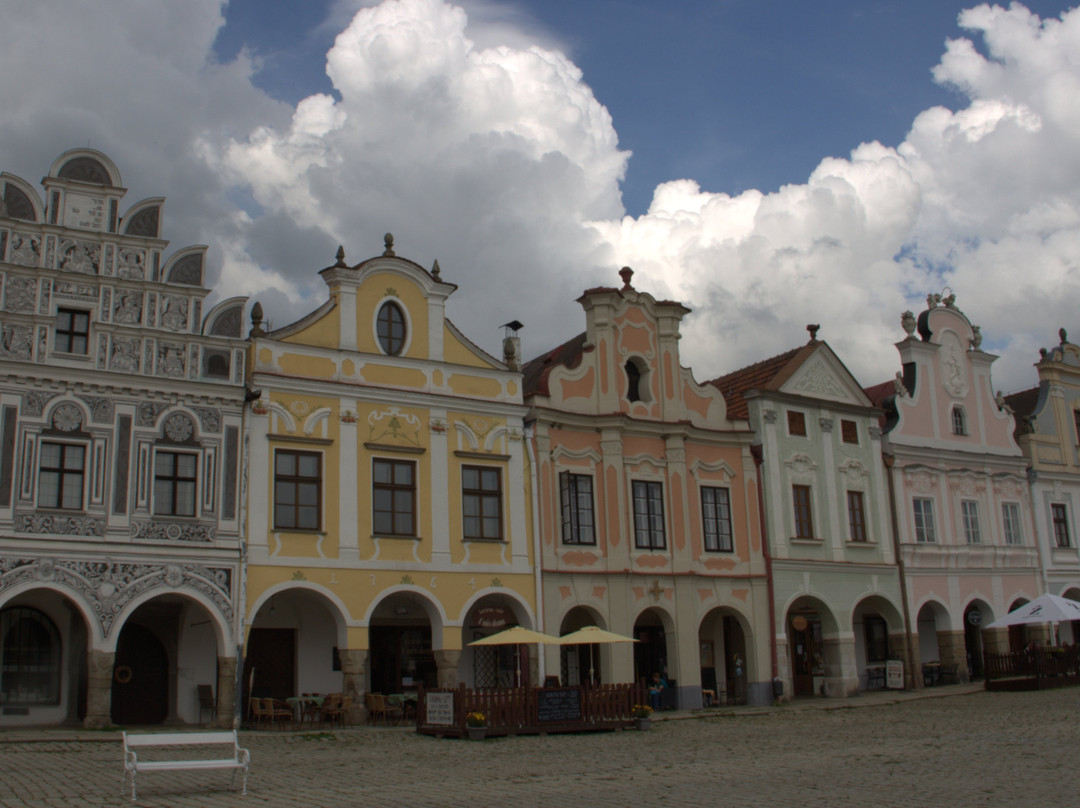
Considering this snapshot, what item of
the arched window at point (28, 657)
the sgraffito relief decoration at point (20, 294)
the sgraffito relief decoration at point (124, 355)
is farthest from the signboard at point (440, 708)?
the sgraffito relief decoration at point (20, 294)

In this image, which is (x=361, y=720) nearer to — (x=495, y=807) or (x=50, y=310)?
(x=50, y=310)

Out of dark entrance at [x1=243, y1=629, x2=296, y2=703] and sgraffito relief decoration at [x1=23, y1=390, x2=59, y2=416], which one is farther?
dark entrance at [x1=243, y1=629, x2=296, y2=703]

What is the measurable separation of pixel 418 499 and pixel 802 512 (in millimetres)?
12673

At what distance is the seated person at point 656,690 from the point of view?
29594 mm

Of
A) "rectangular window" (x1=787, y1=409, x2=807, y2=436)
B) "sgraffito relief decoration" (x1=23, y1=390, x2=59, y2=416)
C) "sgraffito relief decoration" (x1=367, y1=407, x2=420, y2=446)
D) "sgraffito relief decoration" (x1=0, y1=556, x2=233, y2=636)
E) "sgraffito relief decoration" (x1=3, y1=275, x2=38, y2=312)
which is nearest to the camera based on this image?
"sgraffito relief decoration" (x1=0, y1=556, x2=233, y2=636)

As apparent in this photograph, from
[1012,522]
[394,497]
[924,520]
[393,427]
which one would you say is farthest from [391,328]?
[1012,522]

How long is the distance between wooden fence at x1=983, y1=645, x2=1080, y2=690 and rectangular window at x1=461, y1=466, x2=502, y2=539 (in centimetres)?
1506

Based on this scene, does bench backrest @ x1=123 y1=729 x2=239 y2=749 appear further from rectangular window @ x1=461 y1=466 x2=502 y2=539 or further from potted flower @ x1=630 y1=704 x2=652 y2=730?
rectangular window @ x1=461 y1=466 x2=502 y2=539

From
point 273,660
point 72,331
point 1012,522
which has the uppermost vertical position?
point 72,331

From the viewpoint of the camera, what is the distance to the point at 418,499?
90.3 feet

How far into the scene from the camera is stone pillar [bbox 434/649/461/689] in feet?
88.7

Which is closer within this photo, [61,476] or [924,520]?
[61,476]

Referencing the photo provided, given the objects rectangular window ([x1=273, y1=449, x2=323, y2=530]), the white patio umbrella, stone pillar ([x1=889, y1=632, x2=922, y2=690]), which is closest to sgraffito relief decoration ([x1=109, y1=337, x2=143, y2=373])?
rectangular window ([x1=273, y1=449, x2=323, y2=530])

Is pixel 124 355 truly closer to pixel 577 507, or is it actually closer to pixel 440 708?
pixel 440 708
